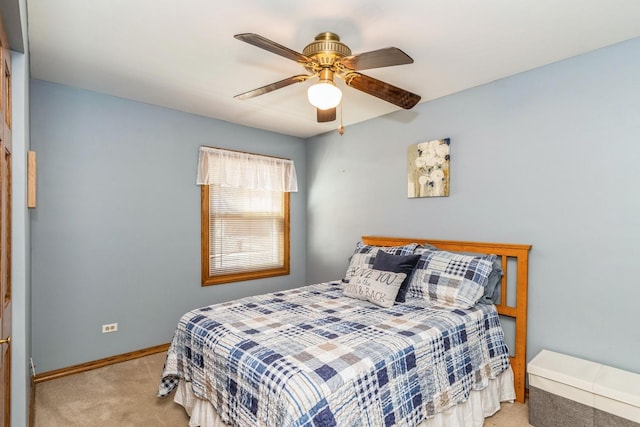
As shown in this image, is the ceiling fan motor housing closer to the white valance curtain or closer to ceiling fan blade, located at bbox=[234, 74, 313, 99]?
ceiling fan blade, located at bbox=[234, 74, 313, 99]

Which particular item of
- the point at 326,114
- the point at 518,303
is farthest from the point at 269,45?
the point at 518,303

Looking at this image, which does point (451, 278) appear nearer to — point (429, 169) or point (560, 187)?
point (560, 187)

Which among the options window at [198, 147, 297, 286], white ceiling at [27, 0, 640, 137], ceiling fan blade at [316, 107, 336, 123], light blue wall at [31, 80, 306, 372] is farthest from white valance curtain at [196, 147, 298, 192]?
ceiling fan blade at [316, 107, 336, 123]

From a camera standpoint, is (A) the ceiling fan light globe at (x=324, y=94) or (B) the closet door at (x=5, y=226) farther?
(A) the ceiling fan light globe at (x=324, y=94)

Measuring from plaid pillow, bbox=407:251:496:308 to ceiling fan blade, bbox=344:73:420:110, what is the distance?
1.26m

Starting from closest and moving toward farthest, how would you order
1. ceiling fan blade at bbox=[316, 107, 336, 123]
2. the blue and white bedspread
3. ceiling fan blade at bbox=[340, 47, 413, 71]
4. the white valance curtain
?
the blue and white bedspread < ceiling fan blade at bbox=[340, 47, 413, 71] < ceiling fan blade at bbox=[316, 107, 336, 123] < the white valance curtain

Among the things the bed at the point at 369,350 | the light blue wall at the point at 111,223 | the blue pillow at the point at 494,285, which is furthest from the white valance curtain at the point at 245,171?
the blue pillow at the point at 494,285

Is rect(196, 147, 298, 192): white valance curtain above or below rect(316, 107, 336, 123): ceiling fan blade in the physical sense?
below

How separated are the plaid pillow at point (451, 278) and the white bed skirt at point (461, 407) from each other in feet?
1.97

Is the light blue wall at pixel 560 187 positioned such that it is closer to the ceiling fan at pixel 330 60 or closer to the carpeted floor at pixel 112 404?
the carpeted floor at pixel 112 404

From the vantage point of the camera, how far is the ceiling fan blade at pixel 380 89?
2125 mm

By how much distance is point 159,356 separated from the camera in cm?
325

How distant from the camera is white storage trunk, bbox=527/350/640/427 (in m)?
1.86

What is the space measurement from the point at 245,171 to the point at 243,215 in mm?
534
